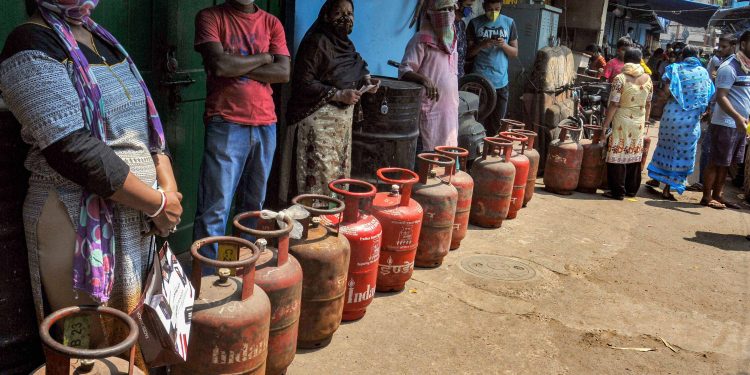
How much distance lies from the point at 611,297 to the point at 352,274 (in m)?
2.26

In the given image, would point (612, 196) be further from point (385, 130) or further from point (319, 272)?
point (319, 272)

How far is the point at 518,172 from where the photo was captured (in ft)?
20.4

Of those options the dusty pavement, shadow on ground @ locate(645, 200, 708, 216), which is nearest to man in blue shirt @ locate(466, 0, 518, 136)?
the dusty pavement

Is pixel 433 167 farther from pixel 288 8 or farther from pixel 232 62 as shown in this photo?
pixel 232 62

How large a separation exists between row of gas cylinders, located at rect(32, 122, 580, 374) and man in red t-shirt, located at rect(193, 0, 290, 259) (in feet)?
1.35

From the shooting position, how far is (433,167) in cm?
509

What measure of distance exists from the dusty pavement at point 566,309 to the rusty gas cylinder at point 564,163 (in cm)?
91

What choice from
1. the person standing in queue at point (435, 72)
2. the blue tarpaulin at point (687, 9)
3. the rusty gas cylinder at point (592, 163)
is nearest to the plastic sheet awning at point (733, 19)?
the blue tarpaulin at point (687, 9)

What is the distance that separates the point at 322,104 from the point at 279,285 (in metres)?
1.82

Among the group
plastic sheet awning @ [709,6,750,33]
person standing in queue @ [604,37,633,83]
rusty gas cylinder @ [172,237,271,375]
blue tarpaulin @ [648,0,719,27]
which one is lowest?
rusty gas cylinder @ [172,237,271,375]

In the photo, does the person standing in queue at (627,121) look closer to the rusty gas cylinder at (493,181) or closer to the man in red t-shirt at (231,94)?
the rusty gas cylinder at (493,181)

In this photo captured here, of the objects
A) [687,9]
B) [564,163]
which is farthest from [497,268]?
[687,9]

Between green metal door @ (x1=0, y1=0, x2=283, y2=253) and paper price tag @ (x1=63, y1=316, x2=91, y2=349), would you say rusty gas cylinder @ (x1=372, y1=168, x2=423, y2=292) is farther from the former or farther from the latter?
paper price tag @ (x1=63, y1=316, x2=91, y2=349)

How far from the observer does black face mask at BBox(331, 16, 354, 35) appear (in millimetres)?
4418
